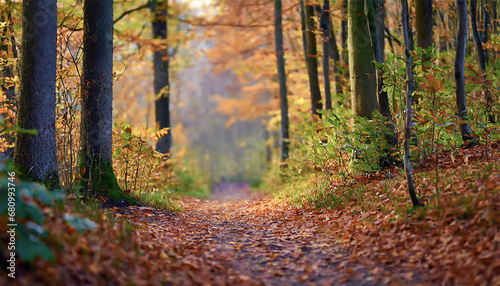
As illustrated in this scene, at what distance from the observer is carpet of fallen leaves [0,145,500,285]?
303cm

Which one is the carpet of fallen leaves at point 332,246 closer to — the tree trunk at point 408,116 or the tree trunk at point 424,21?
the tree trunk at point 408,116

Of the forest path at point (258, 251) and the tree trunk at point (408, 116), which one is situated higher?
the tree trunk at point (408, 116)

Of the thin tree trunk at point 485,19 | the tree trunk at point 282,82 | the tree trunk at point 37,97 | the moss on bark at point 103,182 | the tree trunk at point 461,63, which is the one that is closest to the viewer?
the tree trunk at point 37,97

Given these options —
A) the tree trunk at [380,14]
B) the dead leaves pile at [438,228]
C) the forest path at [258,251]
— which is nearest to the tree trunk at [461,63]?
the dead leaves pile at [438,228]

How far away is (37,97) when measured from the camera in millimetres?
4867

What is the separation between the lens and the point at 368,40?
22.6ft

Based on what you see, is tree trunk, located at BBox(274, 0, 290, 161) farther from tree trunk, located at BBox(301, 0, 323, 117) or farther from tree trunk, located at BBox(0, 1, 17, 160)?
tree trunk, located at BBox(0, 1, 17, 160)

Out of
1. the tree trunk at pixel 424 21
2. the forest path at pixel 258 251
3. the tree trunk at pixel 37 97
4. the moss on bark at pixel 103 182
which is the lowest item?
the forest path at pixel 258 251

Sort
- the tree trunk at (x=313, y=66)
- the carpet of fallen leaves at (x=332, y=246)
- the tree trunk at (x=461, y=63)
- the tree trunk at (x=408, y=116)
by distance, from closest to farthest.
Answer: the carpet of fallen leaves at (x=332, y=246)
the tree trunk at (x=408, y=116)
the tree trunk at (x=461, y=63)
the tree trunk at (x=313, y=66)

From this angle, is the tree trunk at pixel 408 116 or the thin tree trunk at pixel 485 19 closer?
the tree trunk at pixel 408 116

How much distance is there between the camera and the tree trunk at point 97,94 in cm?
608

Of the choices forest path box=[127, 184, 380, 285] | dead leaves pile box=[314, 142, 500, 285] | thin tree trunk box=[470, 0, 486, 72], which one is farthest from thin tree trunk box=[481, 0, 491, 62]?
forest path box=[127, 184, 380, 285]

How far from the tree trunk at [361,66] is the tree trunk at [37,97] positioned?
16.3ft

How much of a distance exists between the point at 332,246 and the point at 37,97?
423 centimetres
